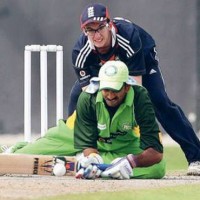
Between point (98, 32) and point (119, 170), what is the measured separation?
3.62 ft

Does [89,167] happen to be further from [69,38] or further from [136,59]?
[69,38]

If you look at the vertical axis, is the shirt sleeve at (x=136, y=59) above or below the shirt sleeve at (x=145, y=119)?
above

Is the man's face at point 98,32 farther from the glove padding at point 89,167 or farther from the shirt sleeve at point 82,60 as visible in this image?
the glove padding at point 89,167

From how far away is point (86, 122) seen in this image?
31.3ft

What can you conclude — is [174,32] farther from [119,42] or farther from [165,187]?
[165,187]

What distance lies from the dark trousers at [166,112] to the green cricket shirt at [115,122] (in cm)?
68

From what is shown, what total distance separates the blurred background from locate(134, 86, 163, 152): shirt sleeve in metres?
6.24

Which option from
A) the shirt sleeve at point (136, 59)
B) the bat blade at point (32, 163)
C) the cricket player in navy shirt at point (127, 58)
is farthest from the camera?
the shirt sleeve at point (136, 59)

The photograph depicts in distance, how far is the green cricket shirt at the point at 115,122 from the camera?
9.41 meters

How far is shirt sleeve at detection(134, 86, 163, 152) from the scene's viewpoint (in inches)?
370

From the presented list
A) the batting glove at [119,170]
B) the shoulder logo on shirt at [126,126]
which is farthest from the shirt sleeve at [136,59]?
the batting glove at [119,170]

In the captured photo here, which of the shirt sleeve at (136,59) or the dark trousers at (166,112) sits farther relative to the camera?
the dark trousers at (166,112)

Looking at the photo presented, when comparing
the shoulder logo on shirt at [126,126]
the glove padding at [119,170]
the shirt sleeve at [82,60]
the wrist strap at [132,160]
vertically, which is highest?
the shirt sleeve at [82,60]

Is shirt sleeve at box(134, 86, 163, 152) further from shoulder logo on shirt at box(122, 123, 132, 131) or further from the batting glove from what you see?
the batting glove
